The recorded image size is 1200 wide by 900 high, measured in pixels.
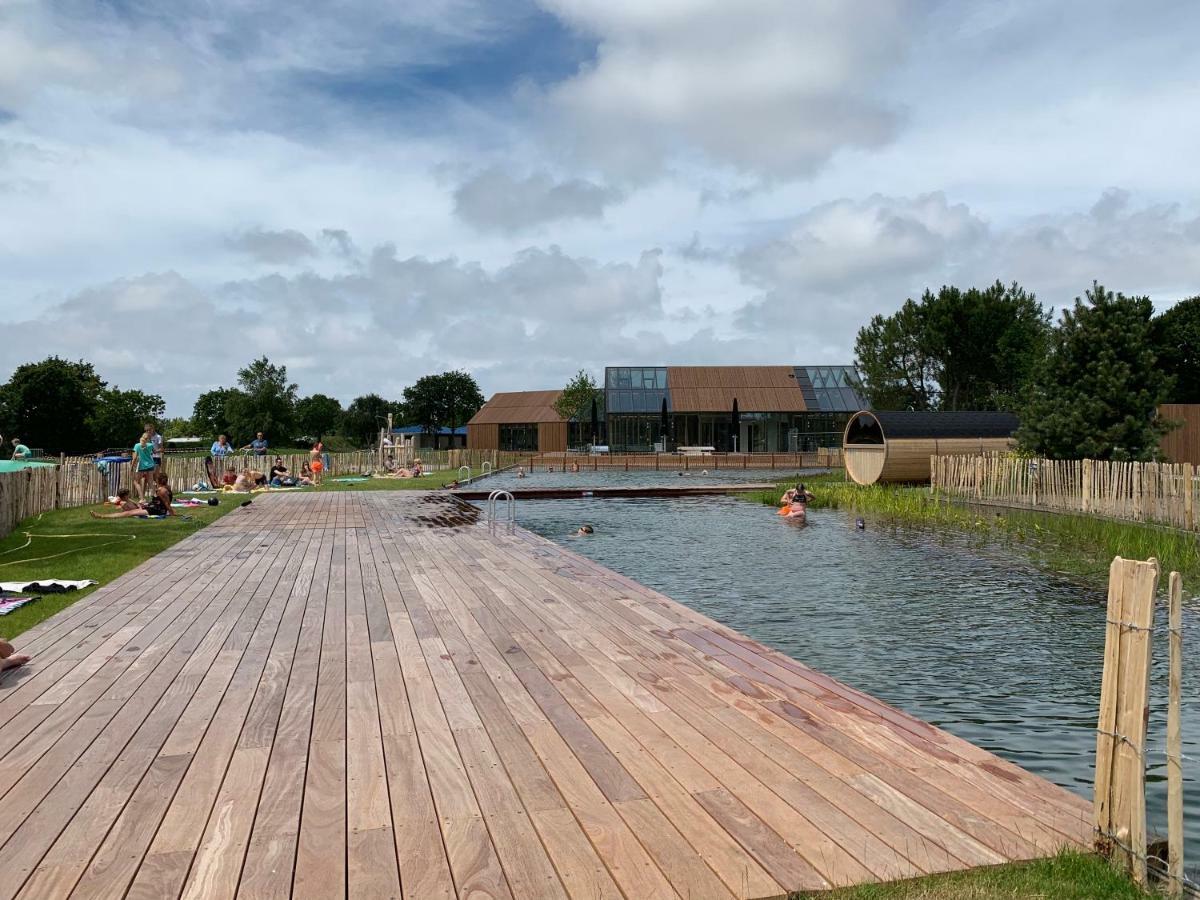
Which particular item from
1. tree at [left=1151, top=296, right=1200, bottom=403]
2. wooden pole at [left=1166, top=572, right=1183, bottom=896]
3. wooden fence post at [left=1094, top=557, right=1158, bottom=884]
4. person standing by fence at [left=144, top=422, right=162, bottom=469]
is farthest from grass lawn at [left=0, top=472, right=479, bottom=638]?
tree at [left=1151, top=296, right=1200, bottom=403]

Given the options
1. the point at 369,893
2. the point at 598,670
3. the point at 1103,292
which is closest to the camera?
the point at 369,893

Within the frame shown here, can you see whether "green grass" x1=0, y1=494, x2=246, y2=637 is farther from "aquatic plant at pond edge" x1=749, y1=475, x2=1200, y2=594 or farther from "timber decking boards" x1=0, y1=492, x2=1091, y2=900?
"aquatic plant at pond edge" x1=749, y1=475, x2=1200, y2=594

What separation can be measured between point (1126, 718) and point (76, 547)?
37.8 ft

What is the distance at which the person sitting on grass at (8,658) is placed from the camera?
16.3 ft

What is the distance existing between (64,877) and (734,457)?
38056 mm

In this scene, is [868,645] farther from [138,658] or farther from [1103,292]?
[1103,292]

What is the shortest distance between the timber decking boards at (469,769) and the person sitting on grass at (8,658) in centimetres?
10

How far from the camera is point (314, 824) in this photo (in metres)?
3.03

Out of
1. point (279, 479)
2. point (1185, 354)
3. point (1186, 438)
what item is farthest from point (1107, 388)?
point (1185, 354)

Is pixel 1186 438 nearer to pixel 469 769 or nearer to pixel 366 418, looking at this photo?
pixel 469 769

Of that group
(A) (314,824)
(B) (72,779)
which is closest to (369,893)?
(A) (314,824)

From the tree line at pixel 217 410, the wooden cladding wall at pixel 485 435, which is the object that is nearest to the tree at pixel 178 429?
the tree line at pixel 217 410

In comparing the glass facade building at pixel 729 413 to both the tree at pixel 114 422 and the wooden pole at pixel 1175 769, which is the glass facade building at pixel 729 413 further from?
the wooden pole at pixel 1175 769

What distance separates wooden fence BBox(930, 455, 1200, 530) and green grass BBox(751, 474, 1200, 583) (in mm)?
319
